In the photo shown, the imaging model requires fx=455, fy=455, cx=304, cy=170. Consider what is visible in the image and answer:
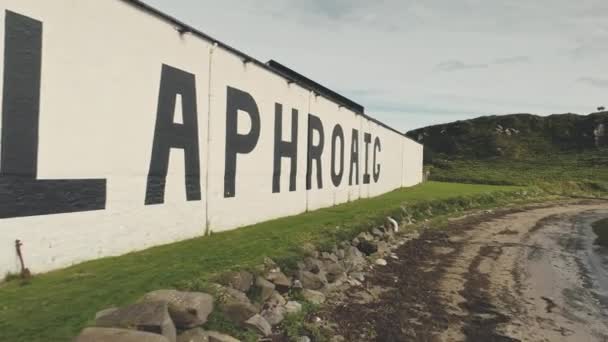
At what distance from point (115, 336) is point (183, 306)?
5.46 ft

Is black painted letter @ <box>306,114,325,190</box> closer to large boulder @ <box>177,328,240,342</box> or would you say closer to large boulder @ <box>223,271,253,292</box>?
large boulder @ <box>223,271,253,292</box>

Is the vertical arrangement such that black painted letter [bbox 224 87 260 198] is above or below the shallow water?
above

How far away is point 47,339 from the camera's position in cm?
640

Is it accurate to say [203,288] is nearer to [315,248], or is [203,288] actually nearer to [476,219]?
[315,248]

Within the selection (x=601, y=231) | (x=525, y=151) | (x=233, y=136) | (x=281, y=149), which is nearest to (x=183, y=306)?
(x=233, y=136)

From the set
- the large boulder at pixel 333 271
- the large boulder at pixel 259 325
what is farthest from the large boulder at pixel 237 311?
the large boulder at pixel 333 271

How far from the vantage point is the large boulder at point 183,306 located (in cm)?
773

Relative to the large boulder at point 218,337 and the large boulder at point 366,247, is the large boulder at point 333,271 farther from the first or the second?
the large boulder at point 218,337

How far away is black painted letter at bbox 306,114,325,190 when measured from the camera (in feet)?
75.5

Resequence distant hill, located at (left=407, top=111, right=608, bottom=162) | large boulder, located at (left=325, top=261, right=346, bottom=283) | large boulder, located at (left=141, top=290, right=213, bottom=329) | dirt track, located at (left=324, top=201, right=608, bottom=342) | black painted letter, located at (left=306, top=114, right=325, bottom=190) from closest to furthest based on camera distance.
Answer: large boulder, located at (left=141, top=290, right=213, bottom=329), dirt track, located at (left=324, top=201, right=608, bottom=342), large boulder, located at (left=325, top=261, right=346, bottom=283), black painted letter, located at (left=306, top=114, right=325, bottom=190), distant hill, located at (left=407, top=111, right=608, bottom=162)

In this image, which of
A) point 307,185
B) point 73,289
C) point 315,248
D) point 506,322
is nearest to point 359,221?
point 307,185

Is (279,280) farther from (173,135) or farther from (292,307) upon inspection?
(173,135)

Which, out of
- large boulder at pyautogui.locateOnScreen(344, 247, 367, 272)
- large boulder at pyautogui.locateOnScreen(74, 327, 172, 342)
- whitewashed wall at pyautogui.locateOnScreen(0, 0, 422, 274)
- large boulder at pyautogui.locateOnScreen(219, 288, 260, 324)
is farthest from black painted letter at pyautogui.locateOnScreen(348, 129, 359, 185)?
large boulder at pyautogui.locateOnScreen(74, 327, 172, 342)

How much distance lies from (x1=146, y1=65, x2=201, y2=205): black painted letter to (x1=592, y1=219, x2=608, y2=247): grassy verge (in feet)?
71.1
